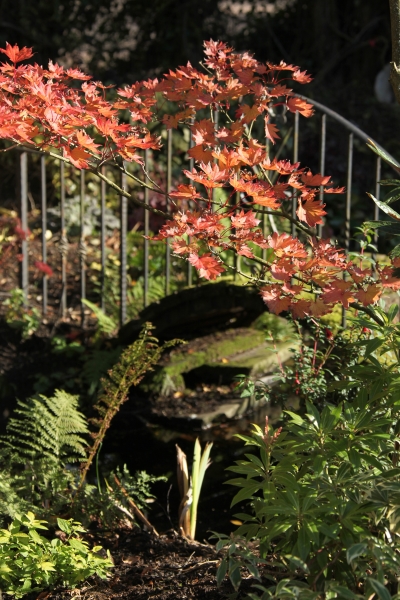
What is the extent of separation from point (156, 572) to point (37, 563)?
54 cm

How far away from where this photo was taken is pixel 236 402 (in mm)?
5352

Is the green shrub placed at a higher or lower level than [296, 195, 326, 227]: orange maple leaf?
lower

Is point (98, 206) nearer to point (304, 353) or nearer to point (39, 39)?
point (39, 39)

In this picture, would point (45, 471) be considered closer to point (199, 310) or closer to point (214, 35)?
point (199, 310)

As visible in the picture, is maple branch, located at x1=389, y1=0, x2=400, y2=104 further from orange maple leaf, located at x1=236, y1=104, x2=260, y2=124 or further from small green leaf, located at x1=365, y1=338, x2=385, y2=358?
small green leaf, located at x1=365, y1=338, x2=385, y2=358

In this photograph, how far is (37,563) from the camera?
2699 millimetres

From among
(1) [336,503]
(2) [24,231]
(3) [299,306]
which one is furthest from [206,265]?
(2) [24,231]

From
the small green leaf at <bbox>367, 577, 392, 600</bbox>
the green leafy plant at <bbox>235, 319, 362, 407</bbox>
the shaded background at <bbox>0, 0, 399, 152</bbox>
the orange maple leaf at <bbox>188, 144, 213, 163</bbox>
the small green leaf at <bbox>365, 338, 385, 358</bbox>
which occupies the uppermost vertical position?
the shaded background at <bbox>0, 0, 399, 152</bbox>

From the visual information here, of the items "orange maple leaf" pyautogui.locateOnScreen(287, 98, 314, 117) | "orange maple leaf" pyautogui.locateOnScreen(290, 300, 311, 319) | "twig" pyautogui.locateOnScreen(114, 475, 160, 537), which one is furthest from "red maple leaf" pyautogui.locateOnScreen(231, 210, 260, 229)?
"twig" pyautogui.locateOnScreen(114, 475, 160, 537)

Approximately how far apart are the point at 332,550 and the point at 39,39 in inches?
354

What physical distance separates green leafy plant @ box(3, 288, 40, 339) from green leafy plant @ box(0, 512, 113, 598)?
11.5 ft

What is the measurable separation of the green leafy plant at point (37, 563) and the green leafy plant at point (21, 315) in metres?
3.51

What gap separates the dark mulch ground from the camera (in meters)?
2.81

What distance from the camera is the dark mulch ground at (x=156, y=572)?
281 centimetres
